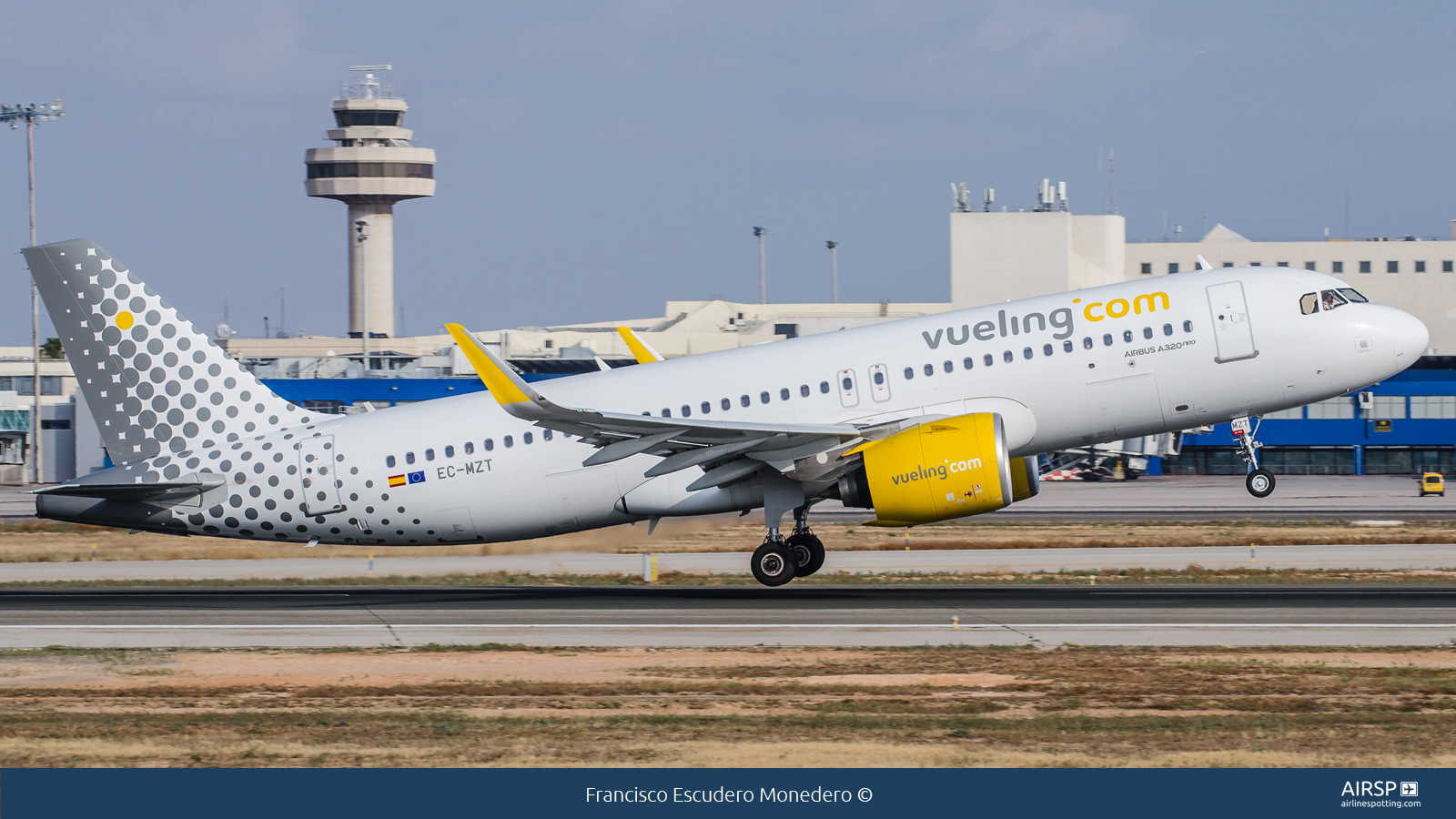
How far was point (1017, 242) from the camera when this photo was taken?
103m

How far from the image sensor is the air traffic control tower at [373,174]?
161500mm

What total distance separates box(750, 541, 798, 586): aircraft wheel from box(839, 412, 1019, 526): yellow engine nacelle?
2412mm

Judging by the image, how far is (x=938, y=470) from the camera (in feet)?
79.6

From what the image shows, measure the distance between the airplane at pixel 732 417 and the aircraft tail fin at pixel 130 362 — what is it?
38 millimetres

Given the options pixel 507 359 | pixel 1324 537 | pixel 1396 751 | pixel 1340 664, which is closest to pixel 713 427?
pixel 1340 664

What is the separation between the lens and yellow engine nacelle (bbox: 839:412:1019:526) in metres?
24.2

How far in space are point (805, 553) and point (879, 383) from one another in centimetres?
365

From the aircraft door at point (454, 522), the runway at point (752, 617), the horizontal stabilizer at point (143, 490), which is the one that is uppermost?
the horizontal stabilizer at point (143, 490)

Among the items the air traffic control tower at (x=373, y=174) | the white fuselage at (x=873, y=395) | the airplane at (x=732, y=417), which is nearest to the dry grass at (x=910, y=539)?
the white fuselage at (x=873, y=395)

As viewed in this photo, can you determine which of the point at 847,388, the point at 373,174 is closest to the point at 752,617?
the point at 847,388

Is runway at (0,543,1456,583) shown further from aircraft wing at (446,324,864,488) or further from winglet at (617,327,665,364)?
aircraft wing at (446,324,864,488)

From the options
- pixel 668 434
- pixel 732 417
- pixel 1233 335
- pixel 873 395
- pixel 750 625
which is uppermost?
pixel 1233 335

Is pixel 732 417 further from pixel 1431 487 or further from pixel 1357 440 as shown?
pixel 1357 440

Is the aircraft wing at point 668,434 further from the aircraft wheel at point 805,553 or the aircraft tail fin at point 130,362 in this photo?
the aircraft tail fin at point 130,362
